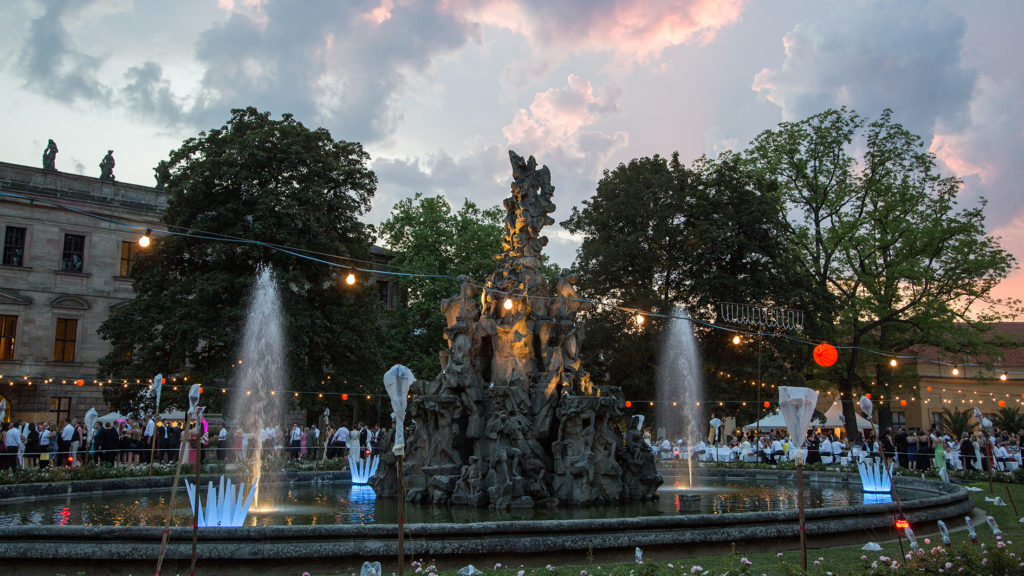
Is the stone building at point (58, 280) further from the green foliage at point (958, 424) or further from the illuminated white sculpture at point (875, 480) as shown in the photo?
the green foliage at point (958, 424)

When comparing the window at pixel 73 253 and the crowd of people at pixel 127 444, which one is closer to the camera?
the crowd of people at pixel 127 444

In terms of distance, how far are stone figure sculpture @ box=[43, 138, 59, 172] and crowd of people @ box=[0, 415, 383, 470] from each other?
2074cm

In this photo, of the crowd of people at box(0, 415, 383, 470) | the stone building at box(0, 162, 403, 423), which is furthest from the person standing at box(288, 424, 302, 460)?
the stone building at box(0, 162, 403, 423)

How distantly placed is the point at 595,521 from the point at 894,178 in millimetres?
38111

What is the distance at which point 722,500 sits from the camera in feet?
→ 58.7

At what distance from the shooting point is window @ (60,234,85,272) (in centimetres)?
4741

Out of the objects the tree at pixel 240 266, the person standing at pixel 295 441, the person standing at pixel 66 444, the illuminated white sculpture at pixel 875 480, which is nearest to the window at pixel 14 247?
the tree at pixel 240 266

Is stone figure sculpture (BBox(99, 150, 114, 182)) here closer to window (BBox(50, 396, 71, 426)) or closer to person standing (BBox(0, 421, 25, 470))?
window (BBox(50, 396, 71, 426))

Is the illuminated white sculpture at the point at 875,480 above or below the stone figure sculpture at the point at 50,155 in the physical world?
below

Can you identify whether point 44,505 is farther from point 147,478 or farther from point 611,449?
point 611,449

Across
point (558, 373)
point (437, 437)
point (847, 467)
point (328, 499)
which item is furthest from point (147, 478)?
point (847, 467)

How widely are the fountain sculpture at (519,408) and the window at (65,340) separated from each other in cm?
3552

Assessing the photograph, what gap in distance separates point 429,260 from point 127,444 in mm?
25921

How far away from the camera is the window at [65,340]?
4625 cm
